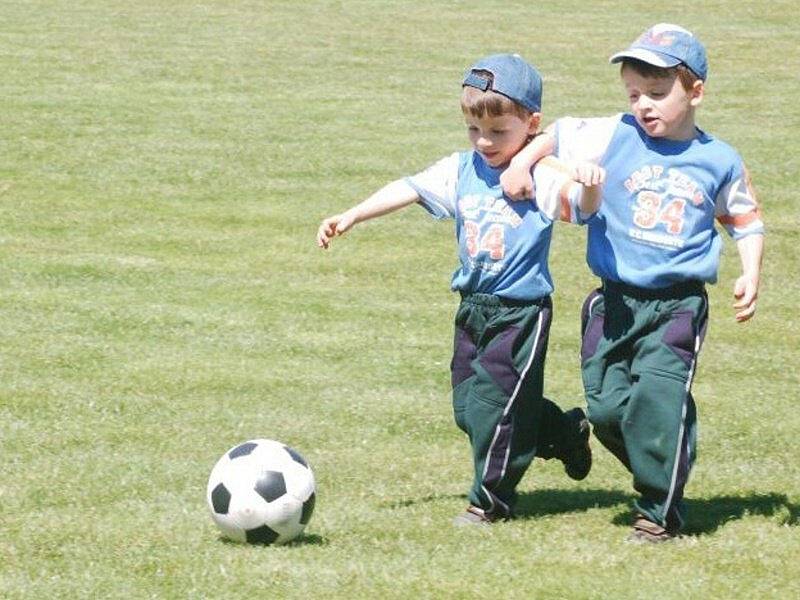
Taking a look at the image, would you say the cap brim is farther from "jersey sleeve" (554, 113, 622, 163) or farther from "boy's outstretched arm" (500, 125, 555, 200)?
"boy's outstretched arm" (500, 125, 555, 200)

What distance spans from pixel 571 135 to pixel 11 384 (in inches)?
160

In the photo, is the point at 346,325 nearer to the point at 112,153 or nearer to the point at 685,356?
the point at 685,356

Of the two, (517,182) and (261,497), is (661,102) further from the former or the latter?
(261,497)

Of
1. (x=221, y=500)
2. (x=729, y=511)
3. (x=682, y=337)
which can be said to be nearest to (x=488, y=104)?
(x=682, y=337)

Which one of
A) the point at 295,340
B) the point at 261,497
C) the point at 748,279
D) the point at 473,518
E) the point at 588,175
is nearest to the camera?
the point at 588,175

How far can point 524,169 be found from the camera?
20.9ft

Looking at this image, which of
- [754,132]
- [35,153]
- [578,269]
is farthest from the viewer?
[754,132]

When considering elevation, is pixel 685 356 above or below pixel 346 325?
above

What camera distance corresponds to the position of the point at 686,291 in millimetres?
6383

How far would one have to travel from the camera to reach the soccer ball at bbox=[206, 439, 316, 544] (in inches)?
245

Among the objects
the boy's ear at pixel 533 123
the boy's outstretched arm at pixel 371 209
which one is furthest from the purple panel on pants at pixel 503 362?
the boy's ear at pixel 533 123

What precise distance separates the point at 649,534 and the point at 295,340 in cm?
443

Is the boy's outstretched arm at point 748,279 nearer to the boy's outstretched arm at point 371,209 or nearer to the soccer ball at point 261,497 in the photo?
the boy's outstretched arm at point 371,209

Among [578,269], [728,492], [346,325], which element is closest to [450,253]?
[578,269]
